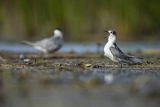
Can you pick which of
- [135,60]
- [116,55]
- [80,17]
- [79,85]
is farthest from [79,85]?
[80,17]

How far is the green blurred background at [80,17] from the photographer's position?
71.9ft

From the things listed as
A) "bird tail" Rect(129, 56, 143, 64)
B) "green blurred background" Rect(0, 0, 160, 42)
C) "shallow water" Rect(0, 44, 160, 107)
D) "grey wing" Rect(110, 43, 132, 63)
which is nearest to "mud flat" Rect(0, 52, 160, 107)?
"shallow water" Rect(0, 44, 160, 107)

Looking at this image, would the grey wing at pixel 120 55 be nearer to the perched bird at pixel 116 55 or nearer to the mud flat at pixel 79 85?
the perched bird at pixel 116 55

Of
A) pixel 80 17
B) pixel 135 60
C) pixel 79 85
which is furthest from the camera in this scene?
pixel 80 17

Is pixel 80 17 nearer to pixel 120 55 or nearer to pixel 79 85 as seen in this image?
pixel 120 55

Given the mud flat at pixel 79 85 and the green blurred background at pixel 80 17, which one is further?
the green blurred background at pixel 80 17

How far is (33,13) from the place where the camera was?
22297mm

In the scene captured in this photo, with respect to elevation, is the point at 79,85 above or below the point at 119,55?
below

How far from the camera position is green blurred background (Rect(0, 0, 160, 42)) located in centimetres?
2191

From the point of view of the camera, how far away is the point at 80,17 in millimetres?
22344

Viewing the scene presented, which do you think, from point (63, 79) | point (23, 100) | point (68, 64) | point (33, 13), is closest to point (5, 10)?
point (33, 13)

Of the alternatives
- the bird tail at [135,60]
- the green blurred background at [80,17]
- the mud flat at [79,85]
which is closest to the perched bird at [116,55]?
the bird tail at [135,60]

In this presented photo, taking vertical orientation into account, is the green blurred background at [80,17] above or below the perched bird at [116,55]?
above

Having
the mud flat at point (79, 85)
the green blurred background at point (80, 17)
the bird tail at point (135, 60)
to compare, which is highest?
the green blurred background at point (80, 17)
